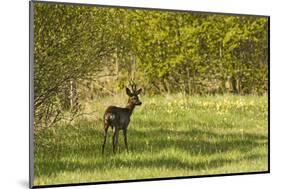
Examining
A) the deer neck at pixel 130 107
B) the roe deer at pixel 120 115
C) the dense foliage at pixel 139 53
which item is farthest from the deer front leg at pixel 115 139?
the dense foliage at pixel 139 53

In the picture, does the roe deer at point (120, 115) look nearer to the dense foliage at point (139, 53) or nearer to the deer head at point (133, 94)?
the deer head at point (133, 94)

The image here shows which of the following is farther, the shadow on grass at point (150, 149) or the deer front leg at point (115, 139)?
the deer front leg at point (115, 139)

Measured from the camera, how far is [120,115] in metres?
6.62

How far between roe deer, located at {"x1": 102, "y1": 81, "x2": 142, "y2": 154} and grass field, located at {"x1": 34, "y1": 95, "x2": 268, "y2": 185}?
0.18ft

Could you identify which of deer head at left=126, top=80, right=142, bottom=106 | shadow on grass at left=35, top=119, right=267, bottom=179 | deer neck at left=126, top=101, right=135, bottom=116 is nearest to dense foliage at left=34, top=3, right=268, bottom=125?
deer head at left=126, top=80, right=142, bottom=106

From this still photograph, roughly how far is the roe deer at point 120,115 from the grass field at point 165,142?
0.18ft

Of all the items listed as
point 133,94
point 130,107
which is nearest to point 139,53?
point 133,94

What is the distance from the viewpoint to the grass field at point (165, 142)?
6374 millimetres

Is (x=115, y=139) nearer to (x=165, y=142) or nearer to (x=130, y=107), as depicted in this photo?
(x=130, y=107)

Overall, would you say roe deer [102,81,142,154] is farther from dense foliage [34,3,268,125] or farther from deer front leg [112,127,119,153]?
dense foliage [34,3,268,125]

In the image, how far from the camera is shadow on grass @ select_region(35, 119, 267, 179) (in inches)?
250

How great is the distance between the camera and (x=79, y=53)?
6.41 meters

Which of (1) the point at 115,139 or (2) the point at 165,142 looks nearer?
(1) the point at 115,139

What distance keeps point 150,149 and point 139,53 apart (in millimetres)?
992
